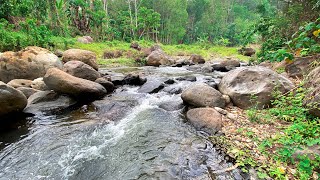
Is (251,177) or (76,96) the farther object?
(76,96)

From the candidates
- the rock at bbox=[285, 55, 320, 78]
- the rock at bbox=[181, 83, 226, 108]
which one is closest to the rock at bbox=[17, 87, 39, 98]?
the rock at bbox=[181, 83, 226, 108]

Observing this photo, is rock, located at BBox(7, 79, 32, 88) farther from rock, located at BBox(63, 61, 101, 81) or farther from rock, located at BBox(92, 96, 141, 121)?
rock, located at BBox(92, 96, 141, 121)

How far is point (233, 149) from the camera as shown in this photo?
364 centimetres

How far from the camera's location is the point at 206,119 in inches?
183

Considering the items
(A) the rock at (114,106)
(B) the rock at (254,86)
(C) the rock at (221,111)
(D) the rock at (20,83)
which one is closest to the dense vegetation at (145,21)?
(B) the rock at (254,86)

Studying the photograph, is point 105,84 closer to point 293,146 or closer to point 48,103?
point 48,103

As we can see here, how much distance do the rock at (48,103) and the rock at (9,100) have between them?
471 millimetres

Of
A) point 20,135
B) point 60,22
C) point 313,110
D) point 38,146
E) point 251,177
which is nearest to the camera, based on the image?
point 251,177

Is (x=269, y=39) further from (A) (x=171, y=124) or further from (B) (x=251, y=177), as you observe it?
(B) (x=251, y=177)

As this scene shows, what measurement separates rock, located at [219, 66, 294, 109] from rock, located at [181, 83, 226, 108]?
46cm

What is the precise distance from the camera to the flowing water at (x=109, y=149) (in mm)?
3225

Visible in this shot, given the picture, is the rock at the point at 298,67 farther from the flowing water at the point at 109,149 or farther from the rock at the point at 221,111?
the flowing water at the point at 109,149

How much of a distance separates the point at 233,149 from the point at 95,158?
2510mm

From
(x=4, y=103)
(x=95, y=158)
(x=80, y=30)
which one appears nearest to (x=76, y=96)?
(x=4, y=103)
